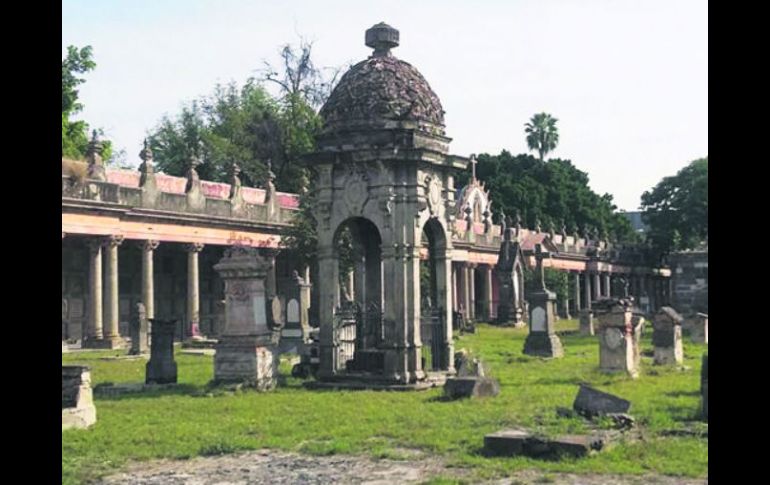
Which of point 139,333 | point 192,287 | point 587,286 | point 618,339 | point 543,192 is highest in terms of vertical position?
point 543,192

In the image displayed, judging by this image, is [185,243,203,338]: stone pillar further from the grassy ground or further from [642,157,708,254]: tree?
[642,157,708,254]: tree

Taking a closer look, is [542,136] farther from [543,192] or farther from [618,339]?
Result: [618,339]

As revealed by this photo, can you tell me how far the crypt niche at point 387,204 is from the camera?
581 inches

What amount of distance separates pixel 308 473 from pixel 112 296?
80.9 ft

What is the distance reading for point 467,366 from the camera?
50.0ft

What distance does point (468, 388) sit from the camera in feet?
41.9

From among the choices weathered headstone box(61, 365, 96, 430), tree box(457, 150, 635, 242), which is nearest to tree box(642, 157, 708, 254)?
tree box(457, 150, 635, 242)

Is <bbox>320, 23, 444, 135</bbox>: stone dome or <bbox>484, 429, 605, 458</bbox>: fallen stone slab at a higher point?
<bbox>320, 23, 444, 135</bbox>: stone dome

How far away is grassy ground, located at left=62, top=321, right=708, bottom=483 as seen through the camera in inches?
323

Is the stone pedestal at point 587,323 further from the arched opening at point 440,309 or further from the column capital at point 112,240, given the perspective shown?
the arched opening at point 440,309

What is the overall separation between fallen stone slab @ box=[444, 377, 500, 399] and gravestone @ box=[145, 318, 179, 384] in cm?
570

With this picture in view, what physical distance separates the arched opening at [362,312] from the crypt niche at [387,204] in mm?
26

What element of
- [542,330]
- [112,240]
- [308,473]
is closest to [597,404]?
[308,473]
